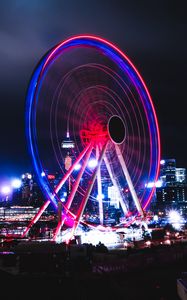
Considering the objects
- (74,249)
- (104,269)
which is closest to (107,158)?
(74,249)

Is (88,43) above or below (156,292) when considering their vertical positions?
above

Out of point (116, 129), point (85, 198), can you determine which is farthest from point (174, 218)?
point (85, 198)

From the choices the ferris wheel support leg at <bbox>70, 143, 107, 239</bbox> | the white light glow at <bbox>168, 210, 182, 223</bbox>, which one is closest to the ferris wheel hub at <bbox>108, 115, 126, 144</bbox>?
the ferris wheel support leg at <bbox>70, 143, 107, 239</bbox>

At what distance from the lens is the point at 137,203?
2912cm

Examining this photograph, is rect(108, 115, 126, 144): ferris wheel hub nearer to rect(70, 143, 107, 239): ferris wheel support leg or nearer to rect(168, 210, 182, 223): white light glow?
rect(70, 143, 107, 239): ferris wheel support leg

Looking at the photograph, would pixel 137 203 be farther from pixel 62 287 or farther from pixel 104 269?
pixel 62 287

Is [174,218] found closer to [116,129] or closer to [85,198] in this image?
[116,129]

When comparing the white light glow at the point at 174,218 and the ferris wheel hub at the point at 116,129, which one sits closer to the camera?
the ferris wheel hub at the point at 116,129

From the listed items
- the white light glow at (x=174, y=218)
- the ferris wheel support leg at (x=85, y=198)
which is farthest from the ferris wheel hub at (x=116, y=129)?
the white light glow at (x=174, y=218)

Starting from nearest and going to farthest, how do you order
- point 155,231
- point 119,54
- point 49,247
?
1. point 49,247
2. point 119,54
3. point 155,231

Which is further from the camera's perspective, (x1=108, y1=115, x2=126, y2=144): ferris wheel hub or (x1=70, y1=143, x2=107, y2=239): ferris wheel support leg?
(x1=108, y1=115, x2=126, y2=144): ferris wheel hub

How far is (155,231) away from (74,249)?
14111 millimetres

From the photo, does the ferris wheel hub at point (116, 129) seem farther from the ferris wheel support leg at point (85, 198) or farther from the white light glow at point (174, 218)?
the white light glow at point (174, 218)

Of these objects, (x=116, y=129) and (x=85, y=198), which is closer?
(x=85, y=198)
